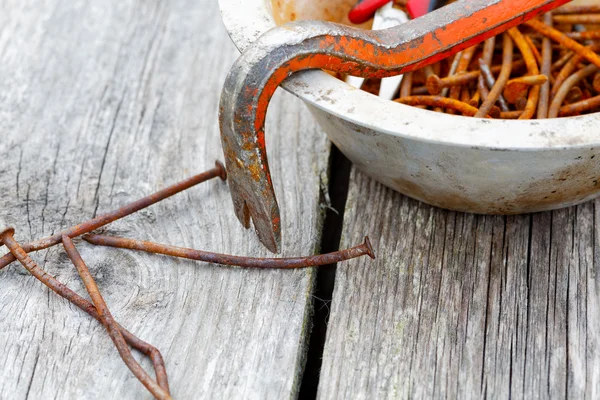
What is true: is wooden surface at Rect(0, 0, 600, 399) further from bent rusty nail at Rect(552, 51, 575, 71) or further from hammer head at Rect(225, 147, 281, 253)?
bent rusty nail at Rect(552, 51, 575, 71)

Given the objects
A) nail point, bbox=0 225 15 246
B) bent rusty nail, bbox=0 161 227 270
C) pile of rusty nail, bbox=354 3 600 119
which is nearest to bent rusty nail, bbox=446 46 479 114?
pile of rusty nail, bbox=354 3 600 119

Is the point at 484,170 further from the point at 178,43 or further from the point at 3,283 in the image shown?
the point at 178,43

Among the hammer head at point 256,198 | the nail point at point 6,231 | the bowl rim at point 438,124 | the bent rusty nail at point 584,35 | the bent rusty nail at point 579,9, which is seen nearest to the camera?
the bowl rim at point 438,124

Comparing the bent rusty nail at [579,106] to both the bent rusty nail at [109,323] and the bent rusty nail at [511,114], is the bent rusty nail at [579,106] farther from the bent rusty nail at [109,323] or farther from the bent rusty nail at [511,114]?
the bent rusty nail at [109,323]

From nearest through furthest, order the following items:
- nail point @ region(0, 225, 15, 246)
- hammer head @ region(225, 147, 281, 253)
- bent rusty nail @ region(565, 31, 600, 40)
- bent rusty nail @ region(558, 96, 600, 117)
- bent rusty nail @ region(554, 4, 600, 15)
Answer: hammer head @ region(225, 147, 281, 253) < nail point @ region(0, 225, 15, 246) < bent rusty nail @ region(558, 96, 600, 117) < bent rusty nail @ region(565, 31, 600, 40) < bent rusty nail @ region(554, 4, 600, 15)

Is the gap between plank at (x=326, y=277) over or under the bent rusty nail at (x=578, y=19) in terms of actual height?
under

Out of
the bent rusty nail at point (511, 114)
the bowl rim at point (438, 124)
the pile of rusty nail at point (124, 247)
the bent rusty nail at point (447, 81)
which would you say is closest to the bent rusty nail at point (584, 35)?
the bent rusty nail at point (447, 81)

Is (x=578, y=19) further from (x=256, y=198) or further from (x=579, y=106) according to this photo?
(x=256, y=198)
